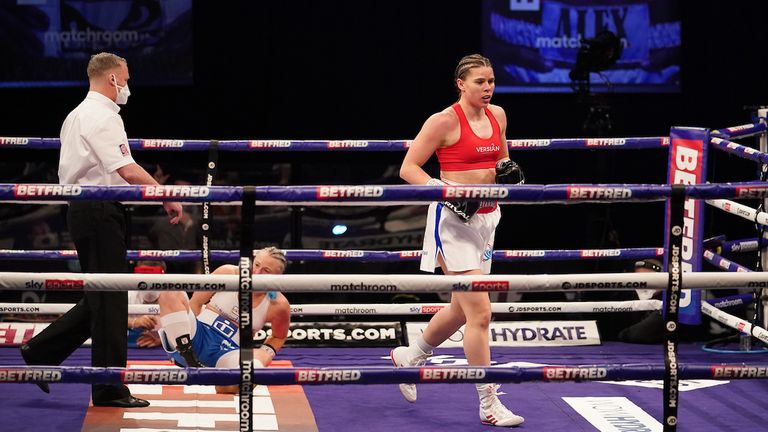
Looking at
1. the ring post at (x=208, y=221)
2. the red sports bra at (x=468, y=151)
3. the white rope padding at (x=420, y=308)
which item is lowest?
the white rope padding at (x=420, y=308)

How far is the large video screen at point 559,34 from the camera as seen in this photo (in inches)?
328

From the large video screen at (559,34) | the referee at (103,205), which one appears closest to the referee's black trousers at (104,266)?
the referee at (103,205)

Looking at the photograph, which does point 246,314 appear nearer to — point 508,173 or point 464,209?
point 464,209

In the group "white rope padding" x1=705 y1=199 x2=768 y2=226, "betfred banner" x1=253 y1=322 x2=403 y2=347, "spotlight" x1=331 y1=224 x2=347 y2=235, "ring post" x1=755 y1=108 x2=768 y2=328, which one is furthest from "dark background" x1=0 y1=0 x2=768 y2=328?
"white rope padding" x1=705 y1=199 x2=768 y2=226

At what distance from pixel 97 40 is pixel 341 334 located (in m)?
3.52

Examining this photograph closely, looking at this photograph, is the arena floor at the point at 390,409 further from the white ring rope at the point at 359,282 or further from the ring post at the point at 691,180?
the white ring rope at the point at 359,282

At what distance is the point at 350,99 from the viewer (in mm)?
8281

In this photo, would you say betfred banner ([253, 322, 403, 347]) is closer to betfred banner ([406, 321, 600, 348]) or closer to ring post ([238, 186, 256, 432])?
betfred banner ([406, 321, 600, 348])

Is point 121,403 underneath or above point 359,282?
underneath

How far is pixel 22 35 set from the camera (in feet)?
26.8

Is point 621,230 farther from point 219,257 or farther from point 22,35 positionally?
point 22,35

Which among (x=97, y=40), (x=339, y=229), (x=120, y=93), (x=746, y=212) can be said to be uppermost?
(x=97, y=40)

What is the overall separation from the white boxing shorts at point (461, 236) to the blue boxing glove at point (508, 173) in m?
0.15

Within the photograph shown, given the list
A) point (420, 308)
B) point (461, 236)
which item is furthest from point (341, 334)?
point (461, 236)
